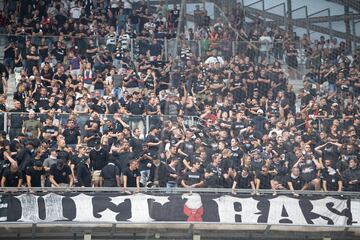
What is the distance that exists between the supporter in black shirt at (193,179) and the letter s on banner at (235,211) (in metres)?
0.47

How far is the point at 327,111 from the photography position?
66.6ft

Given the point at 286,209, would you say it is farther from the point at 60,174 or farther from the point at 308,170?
the point at 60,174

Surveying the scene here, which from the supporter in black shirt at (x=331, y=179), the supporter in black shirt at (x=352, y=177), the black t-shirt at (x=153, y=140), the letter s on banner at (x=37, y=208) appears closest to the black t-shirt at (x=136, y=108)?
the black t-shirt at (x=153, y=140)

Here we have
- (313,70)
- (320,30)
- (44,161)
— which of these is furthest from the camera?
(320,30)

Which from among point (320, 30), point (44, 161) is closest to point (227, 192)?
point (44, 161)

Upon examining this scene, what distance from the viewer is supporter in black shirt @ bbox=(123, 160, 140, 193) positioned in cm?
1670

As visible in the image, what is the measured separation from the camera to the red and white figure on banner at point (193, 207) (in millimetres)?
16641

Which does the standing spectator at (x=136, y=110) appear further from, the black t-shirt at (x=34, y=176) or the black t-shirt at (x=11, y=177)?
the black t-shirt at (x=11, y=177)

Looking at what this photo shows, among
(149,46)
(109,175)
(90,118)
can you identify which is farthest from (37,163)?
(149,46)

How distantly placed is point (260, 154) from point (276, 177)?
2.18 ft

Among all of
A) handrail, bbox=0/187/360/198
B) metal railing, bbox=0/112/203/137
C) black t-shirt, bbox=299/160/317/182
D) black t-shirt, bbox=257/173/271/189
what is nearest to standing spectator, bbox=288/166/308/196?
black t-shirt, bbox=299/160/317/182

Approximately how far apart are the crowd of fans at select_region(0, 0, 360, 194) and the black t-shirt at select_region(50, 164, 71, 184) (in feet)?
0.08

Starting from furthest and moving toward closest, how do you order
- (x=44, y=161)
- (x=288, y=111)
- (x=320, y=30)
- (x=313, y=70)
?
(x=320, y=30)
(x=313, y=70)
(x=288, y=111)
(x=44, y=161)

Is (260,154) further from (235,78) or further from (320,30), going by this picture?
(320,30)
